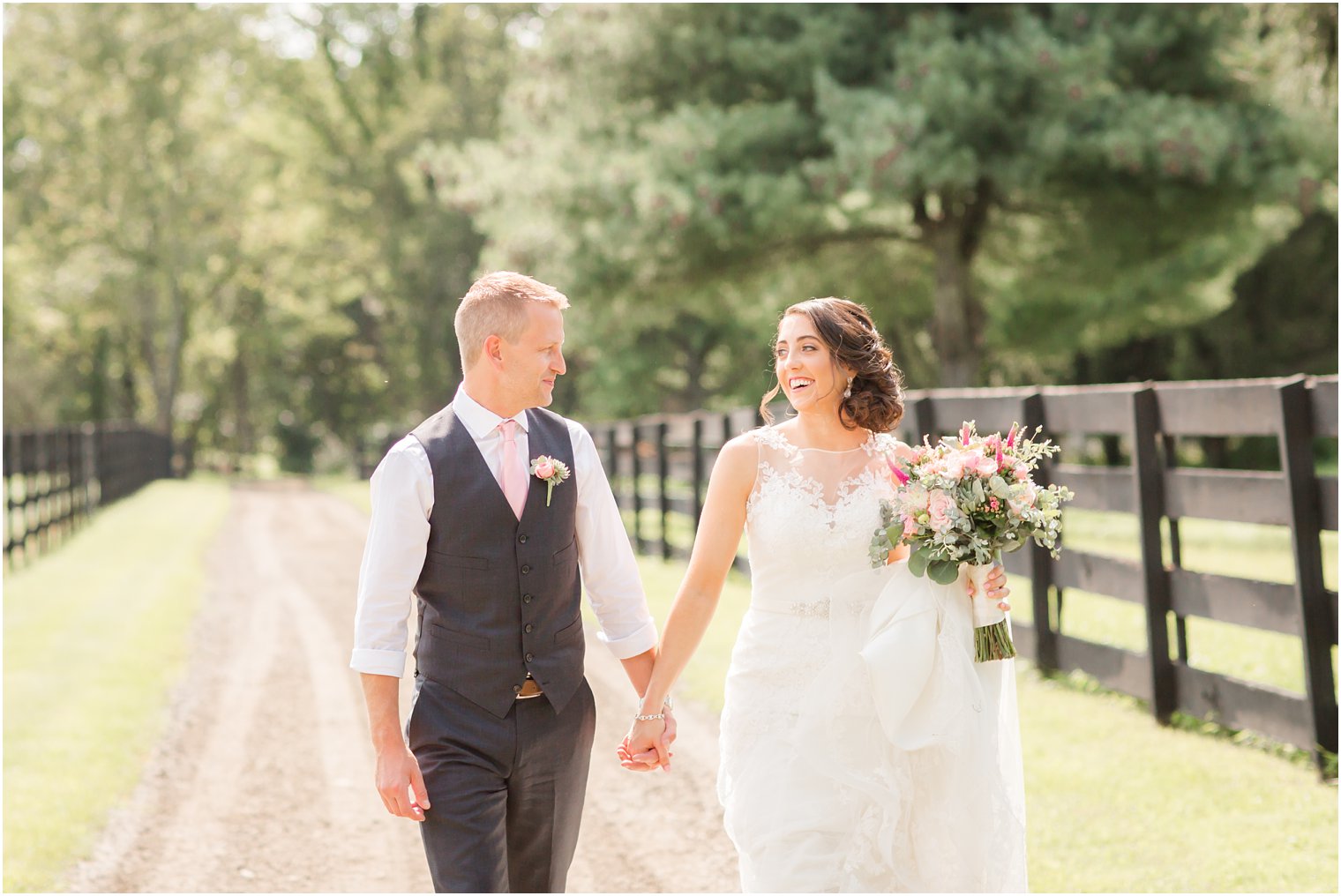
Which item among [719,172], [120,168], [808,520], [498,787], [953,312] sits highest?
[120,168]

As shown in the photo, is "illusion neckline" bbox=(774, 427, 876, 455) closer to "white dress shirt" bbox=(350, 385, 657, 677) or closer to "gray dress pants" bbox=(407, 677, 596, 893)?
"white dress shirt" bbox=(350, 385, 657, 677)

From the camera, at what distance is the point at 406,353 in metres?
51.7

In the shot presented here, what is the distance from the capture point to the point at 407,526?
128 inches

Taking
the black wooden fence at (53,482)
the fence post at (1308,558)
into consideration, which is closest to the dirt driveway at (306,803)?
the fence post at (1308,558)

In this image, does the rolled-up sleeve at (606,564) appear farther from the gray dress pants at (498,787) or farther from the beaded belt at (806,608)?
the beaded belt at (806,608)

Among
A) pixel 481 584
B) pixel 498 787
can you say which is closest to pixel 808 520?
pixel 481 584

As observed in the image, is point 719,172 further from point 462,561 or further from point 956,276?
point 462,561

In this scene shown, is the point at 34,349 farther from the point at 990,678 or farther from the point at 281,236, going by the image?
the point at 990,678

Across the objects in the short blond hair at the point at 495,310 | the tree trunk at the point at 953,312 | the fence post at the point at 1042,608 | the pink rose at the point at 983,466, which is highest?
the tree trunk at the point at 953,312

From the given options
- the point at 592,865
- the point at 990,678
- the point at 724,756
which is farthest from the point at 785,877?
the point at 592,865

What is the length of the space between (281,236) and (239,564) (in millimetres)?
36807

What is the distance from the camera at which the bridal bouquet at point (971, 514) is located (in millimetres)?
3699

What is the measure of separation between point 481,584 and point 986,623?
1493mm

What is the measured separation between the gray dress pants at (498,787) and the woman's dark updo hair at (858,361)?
45.3 inches
